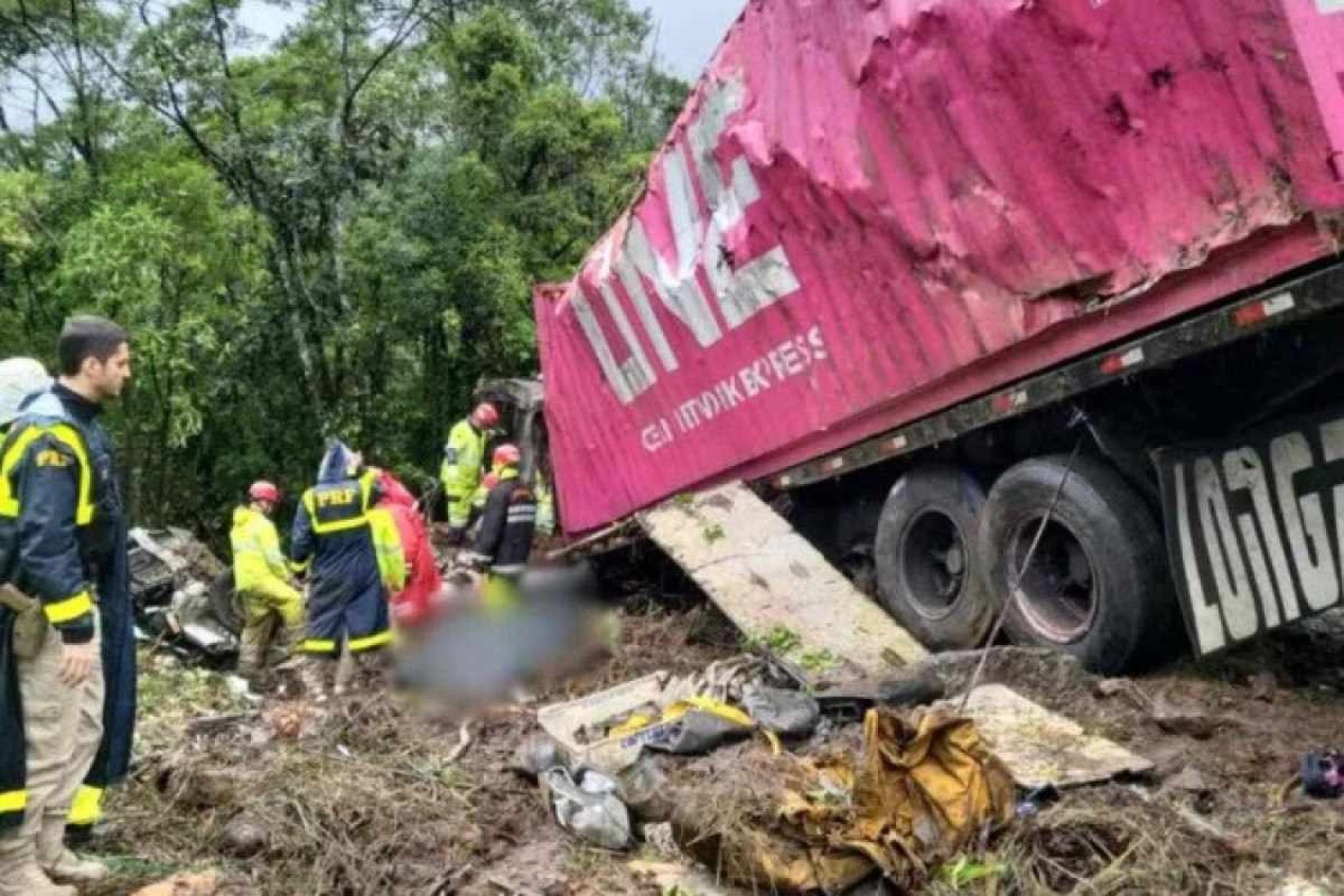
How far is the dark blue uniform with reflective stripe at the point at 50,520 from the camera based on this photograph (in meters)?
3.21

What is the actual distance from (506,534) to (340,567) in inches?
72.5

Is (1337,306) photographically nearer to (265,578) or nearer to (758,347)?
(758,347)

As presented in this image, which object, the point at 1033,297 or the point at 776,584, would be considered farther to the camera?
the point at 776,584

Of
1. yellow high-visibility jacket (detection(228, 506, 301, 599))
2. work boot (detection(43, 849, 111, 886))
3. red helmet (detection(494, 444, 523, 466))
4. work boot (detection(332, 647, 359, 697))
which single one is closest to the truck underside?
work boot (detection(332, 647, 359, 697))

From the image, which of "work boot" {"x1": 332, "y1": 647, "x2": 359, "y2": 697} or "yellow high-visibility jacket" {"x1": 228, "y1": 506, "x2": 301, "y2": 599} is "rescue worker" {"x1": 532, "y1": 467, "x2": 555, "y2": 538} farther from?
"work boot" {"x1": 332, "y1": 647, "x2": 359, "y2": 697}

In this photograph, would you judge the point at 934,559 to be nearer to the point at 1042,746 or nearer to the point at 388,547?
the point at 1042,746

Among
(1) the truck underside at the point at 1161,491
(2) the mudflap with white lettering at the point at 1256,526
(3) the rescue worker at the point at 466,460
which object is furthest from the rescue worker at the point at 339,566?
(2) the mudflap with white lettering at the point at 1256,526

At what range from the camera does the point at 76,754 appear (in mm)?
3551

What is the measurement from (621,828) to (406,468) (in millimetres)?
10535

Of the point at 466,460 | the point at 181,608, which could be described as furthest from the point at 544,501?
the point at 181,608

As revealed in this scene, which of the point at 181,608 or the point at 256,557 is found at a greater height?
the point at 256,557

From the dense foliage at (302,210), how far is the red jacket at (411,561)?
21.0 feet

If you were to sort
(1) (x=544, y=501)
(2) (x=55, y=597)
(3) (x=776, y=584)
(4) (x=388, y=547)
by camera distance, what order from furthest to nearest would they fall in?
(1) (x=544, y=501), (4) (x=388, y=547), (3) (x=776, y=584), (2) (x=55, y=597)

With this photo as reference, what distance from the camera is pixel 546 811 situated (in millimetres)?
4145
